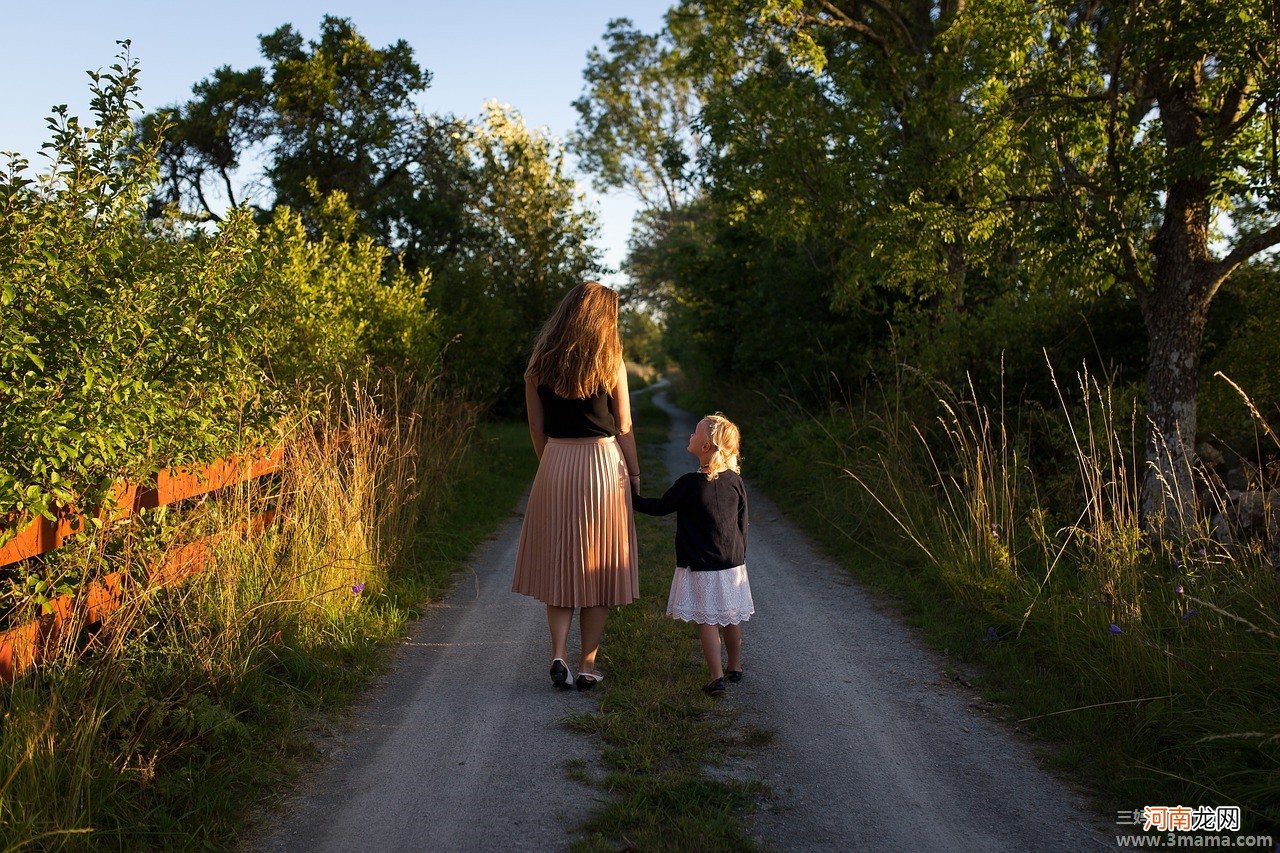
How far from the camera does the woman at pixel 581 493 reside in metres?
5.30

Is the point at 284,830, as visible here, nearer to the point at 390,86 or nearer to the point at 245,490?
the point at 245,490

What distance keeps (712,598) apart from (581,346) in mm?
1581

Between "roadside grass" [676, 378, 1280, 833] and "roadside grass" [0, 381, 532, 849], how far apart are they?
3634 millimetres

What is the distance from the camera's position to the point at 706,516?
5.31 metres

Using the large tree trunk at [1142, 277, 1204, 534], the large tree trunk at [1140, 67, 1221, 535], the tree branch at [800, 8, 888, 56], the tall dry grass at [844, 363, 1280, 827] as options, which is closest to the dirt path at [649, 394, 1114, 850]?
the tall dry grass at [844, 363, 1280, 827]

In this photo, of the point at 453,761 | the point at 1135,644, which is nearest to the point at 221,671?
the point at 453,761

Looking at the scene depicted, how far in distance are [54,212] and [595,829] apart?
3.54 m

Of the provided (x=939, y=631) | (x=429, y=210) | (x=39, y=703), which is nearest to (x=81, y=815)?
(x=39, y=703)

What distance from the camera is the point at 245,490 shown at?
253 inches

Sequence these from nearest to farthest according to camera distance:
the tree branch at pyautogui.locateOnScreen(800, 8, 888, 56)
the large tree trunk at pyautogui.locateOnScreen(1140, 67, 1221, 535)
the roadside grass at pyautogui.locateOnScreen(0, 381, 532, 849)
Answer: the roadside grass at pyautogui.locateOnScreen(0, 381, 532, 849), the large tree trunk at pyautogui.locateOnScreen(1140, 67, 1221, 535), the tree branch at pyautogui.locateOnScreen(800, 8, 888, 56)

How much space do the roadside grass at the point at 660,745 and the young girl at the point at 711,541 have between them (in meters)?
0.37

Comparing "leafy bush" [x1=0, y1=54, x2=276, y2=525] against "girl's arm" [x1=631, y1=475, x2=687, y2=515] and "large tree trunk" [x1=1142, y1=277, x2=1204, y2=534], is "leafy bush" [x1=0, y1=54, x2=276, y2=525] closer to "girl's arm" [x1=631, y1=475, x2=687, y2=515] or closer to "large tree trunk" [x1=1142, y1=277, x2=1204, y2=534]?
"girl's arm" [x1=631, y1=475, x2=687, y2=515]

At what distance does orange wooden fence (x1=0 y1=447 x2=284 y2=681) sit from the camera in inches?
157

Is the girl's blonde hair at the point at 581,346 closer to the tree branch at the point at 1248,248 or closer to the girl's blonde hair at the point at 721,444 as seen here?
the girl's blonde hair at the point at 721,444
